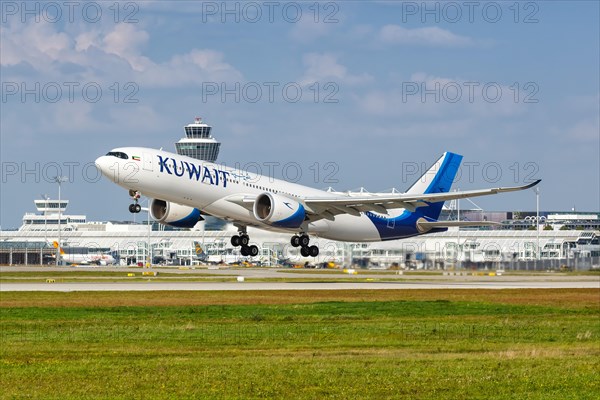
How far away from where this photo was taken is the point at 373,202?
68625 millimetres

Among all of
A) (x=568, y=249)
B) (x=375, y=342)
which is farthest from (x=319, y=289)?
(x=568, y=249)

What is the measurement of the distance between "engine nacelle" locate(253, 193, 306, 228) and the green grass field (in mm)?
9076

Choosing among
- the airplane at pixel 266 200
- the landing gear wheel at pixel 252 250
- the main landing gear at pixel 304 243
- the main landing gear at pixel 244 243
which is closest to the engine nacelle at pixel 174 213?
the airplane at pixel 266 200

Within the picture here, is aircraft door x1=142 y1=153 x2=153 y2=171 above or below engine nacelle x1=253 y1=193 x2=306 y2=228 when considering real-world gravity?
above

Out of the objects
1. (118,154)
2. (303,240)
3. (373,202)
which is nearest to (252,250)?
(303,240)

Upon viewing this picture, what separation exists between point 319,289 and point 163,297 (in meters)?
13.3

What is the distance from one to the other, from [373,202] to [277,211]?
6452 millimetres

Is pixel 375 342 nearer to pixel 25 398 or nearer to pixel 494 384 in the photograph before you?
pixel 494 384

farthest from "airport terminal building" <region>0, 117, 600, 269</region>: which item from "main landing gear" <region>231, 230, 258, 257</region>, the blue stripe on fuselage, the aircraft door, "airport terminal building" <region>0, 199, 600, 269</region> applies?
the aircraft door

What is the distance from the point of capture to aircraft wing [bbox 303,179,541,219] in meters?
68.1

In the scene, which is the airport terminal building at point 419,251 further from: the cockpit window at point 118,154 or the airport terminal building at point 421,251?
the cockpit window at point 118,154

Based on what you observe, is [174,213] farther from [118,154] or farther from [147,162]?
[118,154]

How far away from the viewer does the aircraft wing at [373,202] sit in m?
68.1

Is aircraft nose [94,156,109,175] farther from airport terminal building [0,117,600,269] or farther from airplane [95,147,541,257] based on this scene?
airport terminal building [0,117,600,269]
